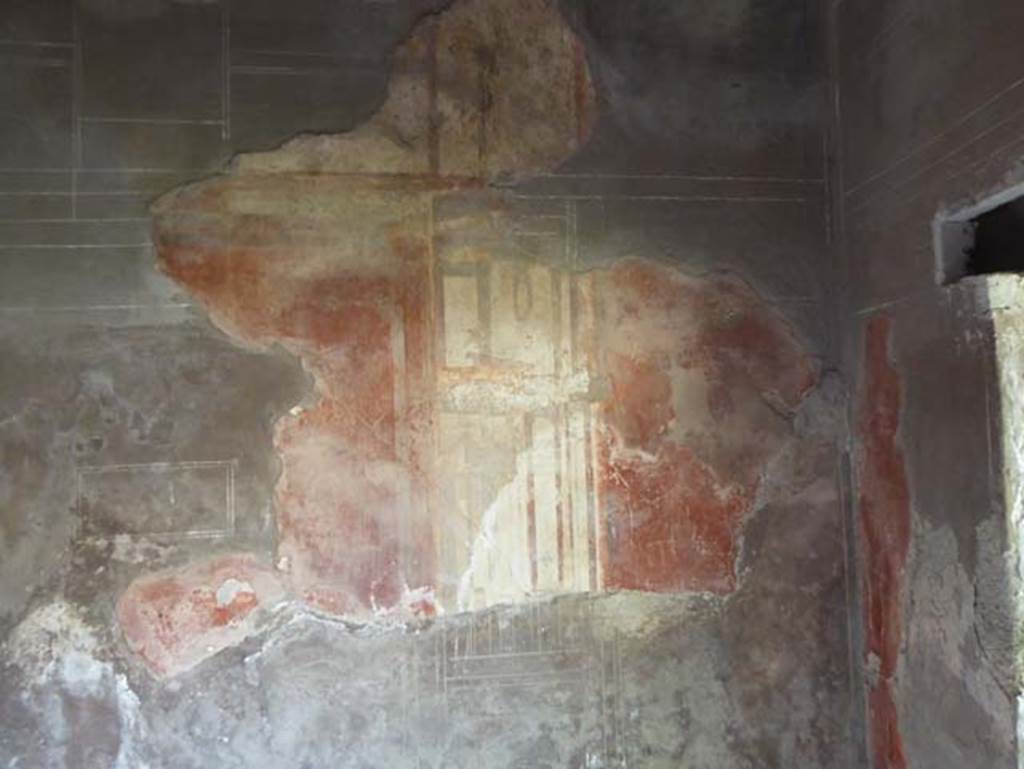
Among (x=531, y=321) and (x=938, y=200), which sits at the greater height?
(x=938, y=200)

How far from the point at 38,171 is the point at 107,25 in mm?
576

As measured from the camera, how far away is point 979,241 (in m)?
2.86

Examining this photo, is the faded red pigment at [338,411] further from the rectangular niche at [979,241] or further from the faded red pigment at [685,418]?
the rectangular niche at [979,241]

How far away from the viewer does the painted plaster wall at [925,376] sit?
2592 mm

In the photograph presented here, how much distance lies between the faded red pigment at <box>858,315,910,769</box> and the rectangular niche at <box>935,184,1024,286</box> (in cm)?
36

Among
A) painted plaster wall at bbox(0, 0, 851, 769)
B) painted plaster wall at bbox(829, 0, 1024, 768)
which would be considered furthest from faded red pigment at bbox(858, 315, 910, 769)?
painted plaster wall at bbox(0, 0, 851, 769)

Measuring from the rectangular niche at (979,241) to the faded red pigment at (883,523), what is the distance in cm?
36

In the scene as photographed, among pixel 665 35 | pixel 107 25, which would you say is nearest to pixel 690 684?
pixel 665 35

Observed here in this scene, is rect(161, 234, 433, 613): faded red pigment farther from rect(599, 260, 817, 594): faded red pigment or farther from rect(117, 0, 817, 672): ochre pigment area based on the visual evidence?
rect(599, 260, 817, 594): faded red pigment

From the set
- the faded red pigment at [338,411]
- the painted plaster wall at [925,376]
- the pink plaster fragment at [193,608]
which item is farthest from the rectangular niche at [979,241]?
the pink plaster fragment at [193,608]

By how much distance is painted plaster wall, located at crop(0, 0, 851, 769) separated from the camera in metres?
3.06

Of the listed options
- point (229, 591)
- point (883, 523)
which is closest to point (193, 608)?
point (229, 591)

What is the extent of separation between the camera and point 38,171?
308 centimetres

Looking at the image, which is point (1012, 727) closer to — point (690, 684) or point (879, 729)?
point (879, 729)
